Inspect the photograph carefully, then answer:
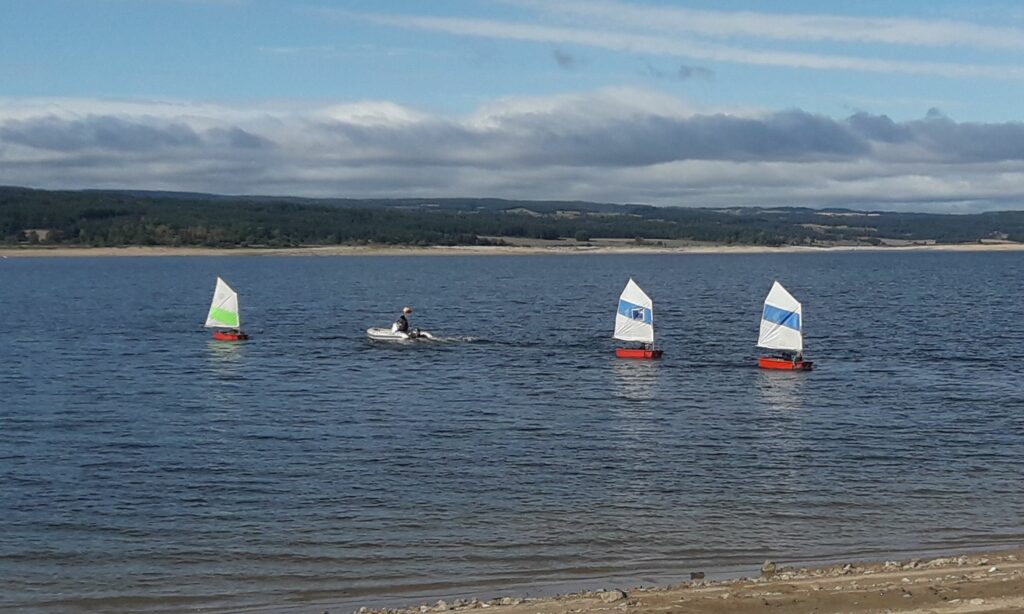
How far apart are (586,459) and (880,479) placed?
7.78 m

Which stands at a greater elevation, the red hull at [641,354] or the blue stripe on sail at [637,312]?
the blue stripe on sail at [637,312]

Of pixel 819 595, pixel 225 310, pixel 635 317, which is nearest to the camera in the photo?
pixel 819 595

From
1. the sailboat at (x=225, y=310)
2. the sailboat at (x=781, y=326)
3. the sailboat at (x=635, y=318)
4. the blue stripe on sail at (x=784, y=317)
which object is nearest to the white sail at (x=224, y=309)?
the sailboat at (x=225, y=310)

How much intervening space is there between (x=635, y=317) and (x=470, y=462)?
1205 inches

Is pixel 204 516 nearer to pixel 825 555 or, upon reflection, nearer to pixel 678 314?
pixel 825 555

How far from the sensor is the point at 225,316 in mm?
73812

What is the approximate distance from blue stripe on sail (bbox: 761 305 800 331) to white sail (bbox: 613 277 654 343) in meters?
6.19

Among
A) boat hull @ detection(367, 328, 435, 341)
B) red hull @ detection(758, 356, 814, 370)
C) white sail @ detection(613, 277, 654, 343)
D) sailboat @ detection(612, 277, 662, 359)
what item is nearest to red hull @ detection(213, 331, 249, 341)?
boat hull @ detection(367, 328, 435, 341)

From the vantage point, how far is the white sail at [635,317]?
6259cm

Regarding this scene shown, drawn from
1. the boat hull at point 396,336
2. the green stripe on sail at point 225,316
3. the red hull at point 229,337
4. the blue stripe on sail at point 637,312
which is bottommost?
the red hull at point 229,337

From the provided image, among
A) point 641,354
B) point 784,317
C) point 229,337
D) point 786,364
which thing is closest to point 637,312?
point 641,354

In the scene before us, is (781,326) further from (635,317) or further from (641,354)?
(635,317)

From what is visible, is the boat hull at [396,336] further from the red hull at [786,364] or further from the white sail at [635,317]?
the red hull at [786,364]

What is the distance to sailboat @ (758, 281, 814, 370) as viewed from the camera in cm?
5794
